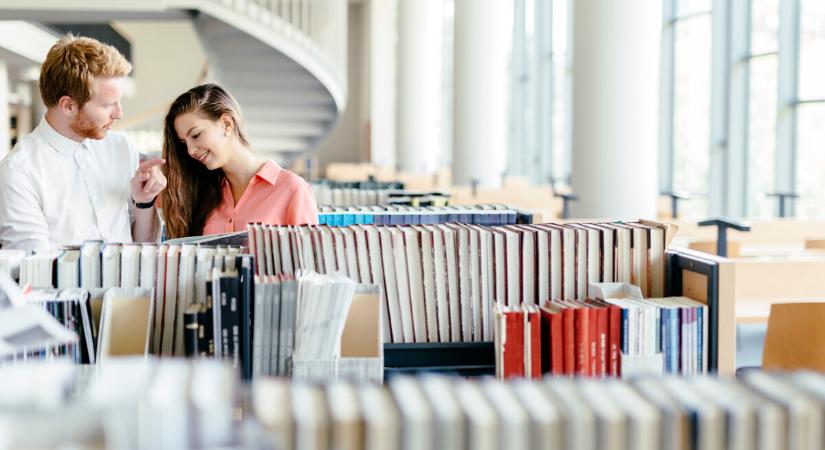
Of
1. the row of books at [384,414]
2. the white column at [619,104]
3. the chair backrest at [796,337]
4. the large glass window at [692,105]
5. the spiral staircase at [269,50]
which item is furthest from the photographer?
the spiral staircase at [269,50]

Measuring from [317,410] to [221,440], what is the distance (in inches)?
4.2

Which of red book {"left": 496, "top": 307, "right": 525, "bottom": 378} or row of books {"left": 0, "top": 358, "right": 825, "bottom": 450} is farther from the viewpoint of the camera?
red book {"left": 496, "top": 307, "right": 525, "bottom": 378}

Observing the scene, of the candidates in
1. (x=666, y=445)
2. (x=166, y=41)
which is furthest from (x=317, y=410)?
(x=166, y=41)

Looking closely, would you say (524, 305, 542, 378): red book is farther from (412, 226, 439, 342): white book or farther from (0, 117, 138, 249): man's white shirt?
(0, 117, 138, 249): man's white shirt

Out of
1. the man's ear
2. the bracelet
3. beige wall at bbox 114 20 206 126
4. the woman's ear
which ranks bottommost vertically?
the bracelet

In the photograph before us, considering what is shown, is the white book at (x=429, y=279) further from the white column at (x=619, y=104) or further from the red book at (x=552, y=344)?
the white column at (x=619, y=104)

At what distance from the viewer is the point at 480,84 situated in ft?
29.5

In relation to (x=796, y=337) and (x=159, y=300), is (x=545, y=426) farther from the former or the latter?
(x=796, y=337)

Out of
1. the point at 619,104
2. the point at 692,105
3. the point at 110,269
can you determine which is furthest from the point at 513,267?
the point at 692,105

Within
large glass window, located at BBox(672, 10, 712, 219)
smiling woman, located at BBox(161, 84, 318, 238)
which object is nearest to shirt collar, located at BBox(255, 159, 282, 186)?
smiling woman, located at BBox(161, 84, 318, 238)

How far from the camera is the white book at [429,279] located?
1.93 meters

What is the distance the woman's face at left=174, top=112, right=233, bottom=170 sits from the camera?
2.41 m

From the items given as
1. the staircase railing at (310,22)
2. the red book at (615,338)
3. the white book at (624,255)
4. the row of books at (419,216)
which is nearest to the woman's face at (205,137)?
the row of books at (419,216)

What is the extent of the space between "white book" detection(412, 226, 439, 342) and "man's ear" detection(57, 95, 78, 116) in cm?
98
